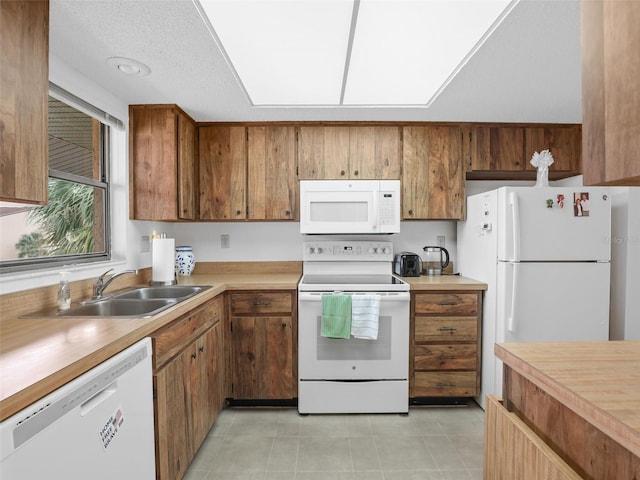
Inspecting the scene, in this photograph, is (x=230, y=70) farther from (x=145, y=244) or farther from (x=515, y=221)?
(x=515, y=221)

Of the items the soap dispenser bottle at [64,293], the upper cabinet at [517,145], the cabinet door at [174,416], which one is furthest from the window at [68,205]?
the upper cabinet at [517,145]

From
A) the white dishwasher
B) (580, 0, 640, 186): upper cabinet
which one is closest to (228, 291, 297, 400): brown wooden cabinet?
the white dishwasher

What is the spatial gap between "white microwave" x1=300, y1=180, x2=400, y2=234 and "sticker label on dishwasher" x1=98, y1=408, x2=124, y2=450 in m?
1.74

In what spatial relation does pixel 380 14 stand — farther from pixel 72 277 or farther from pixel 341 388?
pixel 341 388

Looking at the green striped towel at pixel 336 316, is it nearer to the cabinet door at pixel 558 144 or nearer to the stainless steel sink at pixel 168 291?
the stainless steel sink at pixel 168 291

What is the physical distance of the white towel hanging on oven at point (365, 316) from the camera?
2305mm

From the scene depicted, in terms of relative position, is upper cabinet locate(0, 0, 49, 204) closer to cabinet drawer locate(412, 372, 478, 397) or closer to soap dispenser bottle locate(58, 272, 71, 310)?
soap dispenser bottle locate(58, 272, 71, 310)

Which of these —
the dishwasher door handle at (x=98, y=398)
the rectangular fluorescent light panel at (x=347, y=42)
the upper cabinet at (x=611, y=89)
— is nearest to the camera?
the upper cabinet at (x=611, y=89)

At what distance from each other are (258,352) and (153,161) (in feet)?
5.04

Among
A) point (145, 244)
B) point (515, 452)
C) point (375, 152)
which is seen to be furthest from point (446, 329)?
point (145, 244)

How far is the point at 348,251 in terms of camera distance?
2.91m

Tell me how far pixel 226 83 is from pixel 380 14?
1016mm

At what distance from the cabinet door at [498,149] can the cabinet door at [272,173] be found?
4.87 feet

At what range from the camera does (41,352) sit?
104cm
